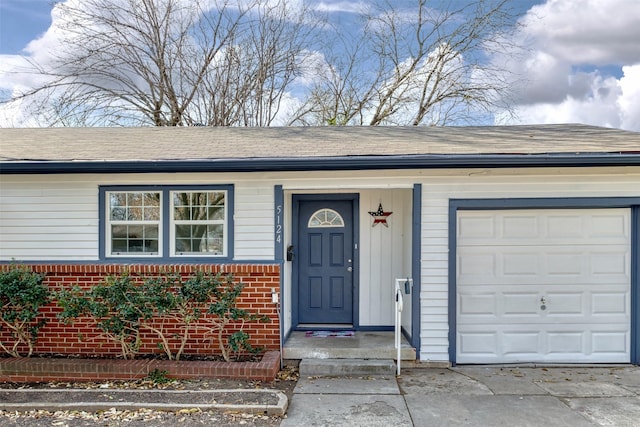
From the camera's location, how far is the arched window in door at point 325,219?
A: 7012mm

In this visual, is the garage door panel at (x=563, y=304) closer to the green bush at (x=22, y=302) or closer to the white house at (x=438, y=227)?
the white house at (x=438, y=227)

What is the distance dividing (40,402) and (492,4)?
1746 centimetres

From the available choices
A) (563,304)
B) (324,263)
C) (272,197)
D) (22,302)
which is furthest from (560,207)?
(22,302)

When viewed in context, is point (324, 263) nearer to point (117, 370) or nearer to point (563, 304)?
point (117, 370)

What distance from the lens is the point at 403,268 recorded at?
22.1 feet

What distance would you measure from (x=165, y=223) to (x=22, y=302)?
6.43 ft

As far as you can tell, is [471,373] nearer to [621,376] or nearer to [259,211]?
[621,376]

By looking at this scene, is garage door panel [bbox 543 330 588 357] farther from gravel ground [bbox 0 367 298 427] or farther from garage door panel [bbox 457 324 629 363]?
gravel ground [bbox 0 367 298 427]

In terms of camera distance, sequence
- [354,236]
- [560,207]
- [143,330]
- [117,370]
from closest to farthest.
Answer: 1. [117,370]
2. [560,207]
3. [143,330]
4. [354,236]

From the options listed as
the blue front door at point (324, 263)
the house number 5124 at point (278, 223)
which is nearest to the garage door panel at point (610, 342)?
the blue front door at point (324, 263)

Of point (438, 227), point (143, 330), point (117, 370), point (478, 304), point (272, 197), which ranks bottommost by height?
point (117, 370)

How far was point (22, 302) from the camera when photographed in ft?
18.4

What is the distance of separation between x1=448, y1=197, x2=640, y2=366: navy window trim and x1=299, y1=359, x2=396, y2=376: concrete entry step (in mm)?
975

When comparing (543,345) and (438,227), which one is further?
(543,345)
